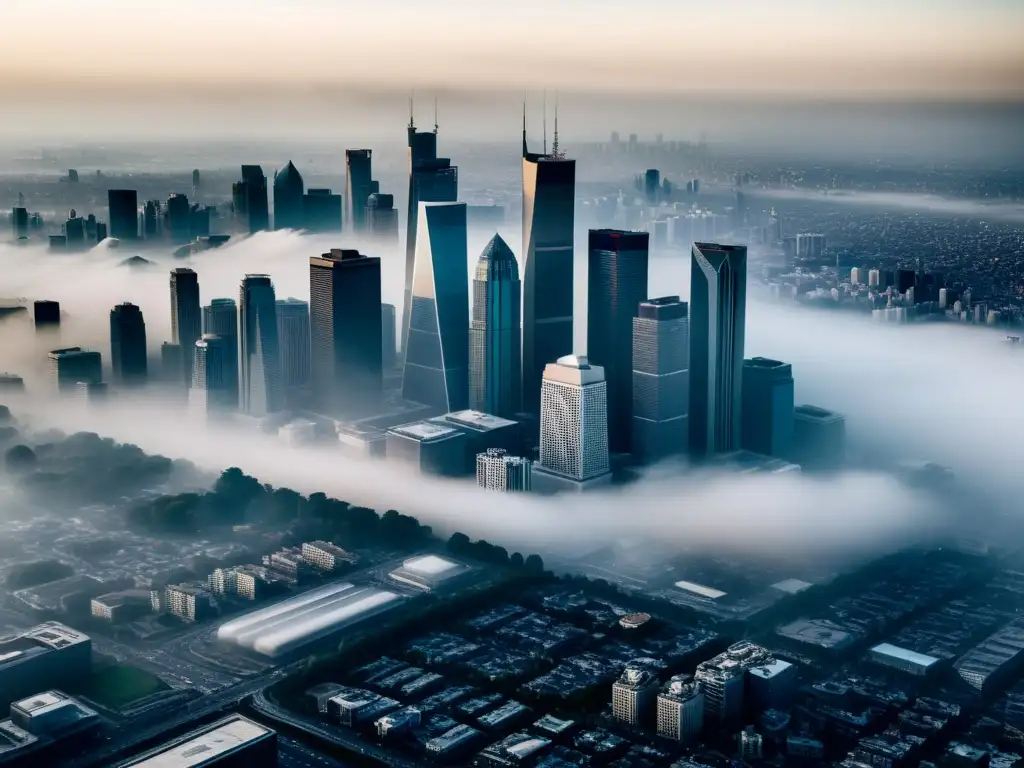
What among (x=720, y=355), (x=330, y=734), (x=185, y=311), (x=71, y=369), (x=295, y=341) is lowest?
(x=330, y=734)

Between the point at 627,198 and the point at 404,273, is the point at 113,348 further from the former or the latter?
the point at 627,198

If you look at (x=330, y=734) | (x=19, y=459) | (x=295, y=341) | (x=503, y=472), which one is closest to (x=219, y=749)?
(x=330, y=734)

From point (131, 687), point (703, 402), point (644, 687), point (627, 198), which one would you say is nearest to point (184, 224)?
point (627, 198)

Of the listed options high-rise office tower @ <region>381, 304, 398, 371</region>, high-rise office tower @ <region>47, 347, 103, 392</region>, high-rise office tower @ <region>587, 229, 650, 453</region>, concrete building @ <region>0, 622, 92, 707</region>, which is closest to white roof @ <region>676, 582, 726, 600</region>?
high-rise office tower @ <region>587, 229, 650, 453</region>

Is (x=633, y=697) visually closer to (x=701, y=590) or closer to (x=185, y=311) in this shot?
(x=701, y=590)

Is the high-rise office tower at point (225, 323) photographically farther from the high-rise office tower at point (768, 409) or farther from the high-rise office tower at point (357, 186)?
the high-rise office tower at point (768, 409)

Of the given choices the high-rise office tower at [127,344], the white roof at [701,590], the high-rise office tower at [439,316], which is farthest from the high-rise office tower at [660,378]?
the high-rise office tower at [127,344]
